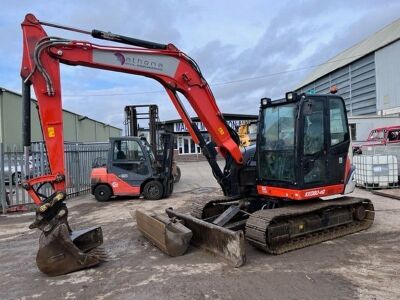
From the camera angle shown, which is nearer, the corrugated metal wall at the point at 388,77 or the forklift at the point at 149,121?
the forklift at the point at 149,121

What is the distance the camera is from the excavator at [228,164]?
6.12m

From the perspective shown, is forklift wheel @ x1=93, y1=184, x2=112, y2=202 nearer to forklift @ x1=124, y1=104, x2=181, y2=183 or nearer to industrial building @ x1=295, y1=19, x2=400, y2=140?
forklift @ x1=124, y1=104, x2=181, y2=183

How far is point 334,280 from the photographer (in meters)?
5.38

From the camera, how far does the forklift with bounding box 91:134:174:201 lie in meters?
13.5

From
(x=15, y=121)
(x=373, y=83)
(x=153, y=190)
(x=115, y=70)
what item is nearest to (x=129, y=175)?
(x=153, y=190)

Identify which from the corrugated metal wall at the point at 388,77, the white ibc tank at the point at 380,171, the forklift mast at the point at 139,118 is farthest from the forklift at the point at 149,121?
the corrugated metal wall at the point at 388,77

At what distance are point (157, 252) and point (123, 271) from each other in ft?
3.25

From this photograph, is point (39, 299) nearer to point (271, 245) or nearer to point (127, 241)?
point (127, 241)

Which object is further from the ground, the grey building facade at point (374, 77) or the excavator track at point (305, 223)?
the grey building facade at point (374, 77)

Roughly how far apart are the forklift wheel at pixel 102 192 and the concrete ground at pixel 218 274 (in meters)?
5.31

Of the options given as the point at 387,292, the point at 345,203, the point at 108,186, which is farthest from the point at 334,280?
the point at 108,186

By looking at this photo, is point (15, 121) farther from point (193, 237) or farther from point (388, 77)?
point (388, 77)

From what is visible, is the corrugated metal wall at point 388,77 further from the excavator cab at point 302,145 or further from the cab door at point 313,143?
the cab door at point 313,143

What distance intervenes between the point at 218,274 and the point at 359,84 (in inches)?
1147
